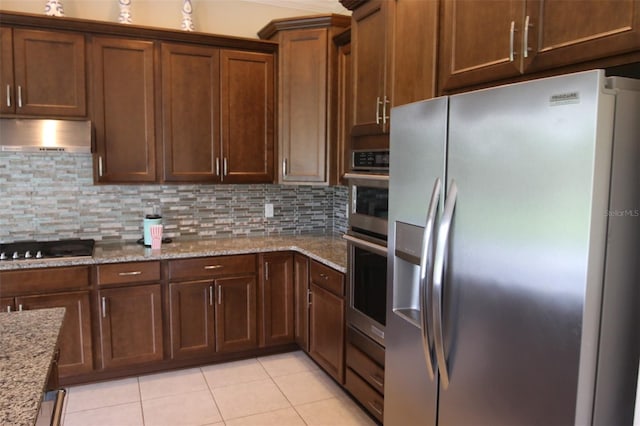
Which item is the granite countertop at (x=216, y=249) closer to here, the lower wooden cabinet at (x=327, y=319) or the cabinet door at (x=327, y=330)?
the lower wooden cabinet at (x=327, y=319)

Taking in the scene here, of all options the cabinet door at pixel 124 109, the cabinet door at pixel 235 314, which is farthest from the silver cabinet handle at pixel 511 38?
the cabinet door at pixel 124 109

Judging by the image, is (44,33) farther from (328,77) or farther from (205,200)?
(328,77)

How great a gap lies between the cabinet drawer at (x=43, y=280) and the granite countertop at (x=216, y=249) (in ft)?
0.12

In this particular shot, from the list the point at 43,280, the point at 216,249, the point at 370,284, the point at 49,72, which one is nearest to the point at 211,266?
the point at 216,249

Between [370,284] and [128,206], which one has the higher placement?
[128,206]

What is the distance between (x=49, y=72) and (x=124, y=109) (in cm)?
48

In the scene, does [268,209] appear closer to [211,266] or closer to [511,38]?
[211,266]

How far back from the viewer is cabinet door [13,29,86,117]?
9.72 ft

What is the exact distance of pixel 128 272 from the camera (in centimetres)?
308

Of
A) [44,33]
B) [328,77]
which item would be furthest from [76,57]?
[328,77]

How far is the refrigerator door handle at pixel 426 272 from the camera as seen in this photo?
1634 mm

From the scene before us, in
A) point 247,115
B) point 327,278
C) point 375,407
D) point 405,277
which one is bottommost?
point 375,407

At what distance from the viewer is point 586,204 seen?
116 centimetres

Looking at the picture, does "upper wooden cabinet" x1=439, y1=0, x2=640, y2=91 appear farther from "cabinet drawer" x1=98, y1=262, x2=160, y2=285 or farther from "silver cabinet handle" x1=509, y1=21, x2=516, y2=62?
"cabinet drawer" x1=98, y1=262, x2=160, y2=285
